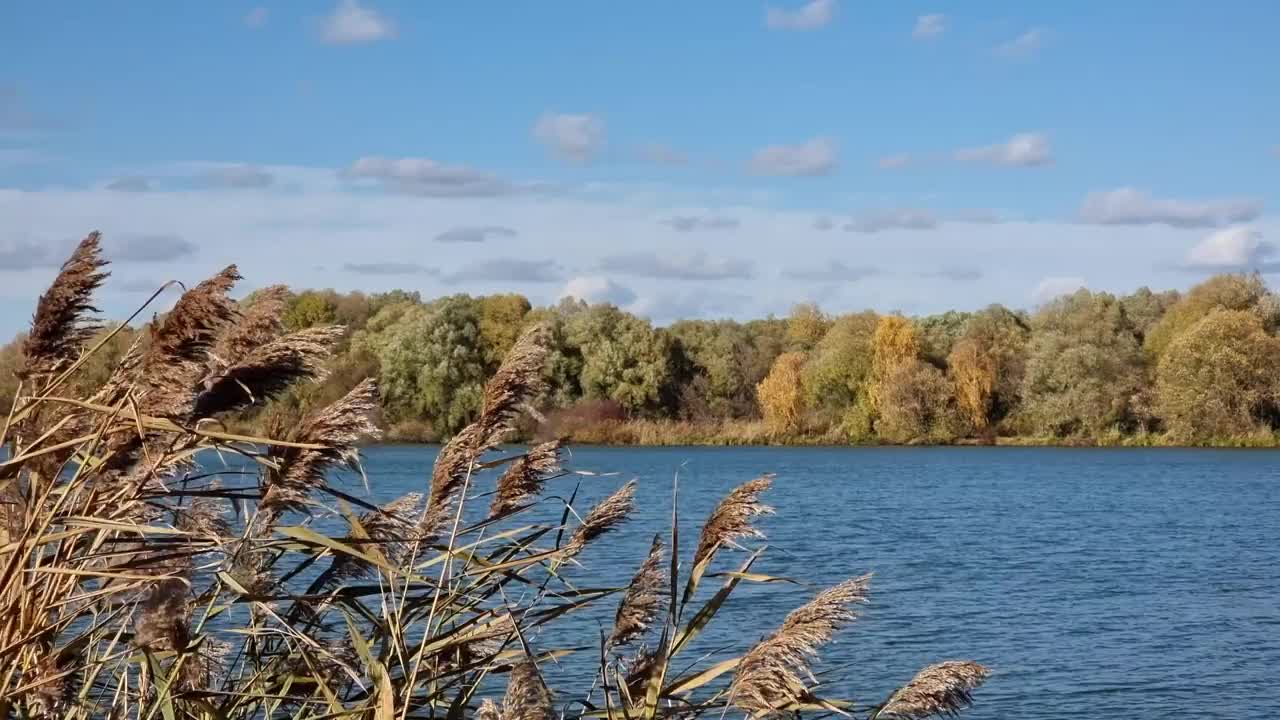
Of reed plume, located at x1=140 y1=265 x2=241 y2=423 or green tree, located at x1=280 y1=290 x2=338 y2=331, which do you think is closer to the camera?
reed plume, located at x1=140 y1=265 x2=241 y2=423

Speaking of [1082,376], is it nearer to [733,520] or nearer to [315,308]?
[315,308]

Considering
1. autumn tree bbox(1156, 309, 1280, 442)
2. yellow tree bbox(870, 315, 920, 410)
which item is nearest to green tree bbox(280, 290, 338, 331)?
yellow tree bbox(870, 315, 920, 410)

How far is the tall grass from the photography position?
2.69 metres

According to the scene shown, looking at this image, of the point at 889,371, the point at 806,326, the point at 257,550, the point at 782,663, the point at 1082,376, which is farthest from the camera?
the point at 806,326

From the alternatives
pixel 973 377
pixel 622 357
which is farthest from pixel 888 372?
pixel 622 357

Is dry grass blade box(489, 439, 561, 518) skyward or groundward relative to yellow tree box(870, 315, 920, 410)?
groundward

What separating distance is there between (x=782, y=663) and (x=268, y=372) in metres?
1.58

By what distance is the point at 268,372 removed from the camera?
2854mm

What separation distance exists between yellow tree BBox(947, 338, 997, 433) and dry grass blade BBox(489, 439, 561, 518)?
6399cm

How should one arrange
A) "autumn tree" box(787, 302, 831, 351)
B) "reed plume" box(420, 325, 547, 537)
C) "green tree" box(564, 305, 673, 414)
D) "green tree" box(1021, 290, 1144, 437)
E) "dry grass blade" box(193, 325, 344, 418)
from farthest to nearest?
"autumn tree" box(787, 302, 831, 351) → "green tree" box(564, 305, 673, 414) → "green tree" box(1021, 290, 1144, 437) → "reed plume" box(420, 325, 547, 537) → "dry grass blade" box(193, 325, 344, 418)

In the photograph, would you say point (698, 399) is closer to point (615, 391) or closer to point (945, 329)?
point (615, 391)

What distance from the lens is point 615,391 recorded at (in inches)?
2653

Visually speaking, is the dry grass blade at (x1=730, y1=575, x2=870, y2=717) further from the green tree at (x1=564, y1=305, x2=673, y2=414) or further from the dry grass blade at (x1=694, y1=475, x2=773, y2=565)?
the green tree at (x1=564, y1=305, x2=673, y2=414)

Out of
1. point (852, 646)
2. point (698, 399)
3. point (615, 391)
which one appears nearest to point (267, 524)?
point (852, 646)
